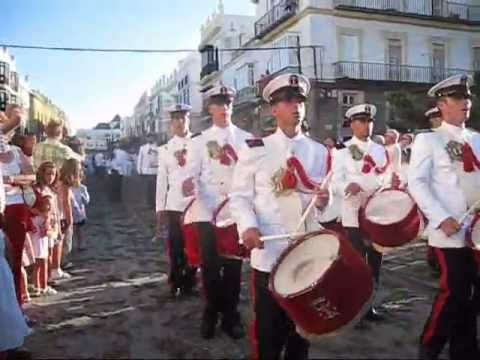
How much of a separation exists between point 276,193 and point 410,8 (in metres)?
20.7

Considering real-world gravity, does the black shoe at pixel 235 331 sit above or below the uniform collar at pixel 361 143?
below

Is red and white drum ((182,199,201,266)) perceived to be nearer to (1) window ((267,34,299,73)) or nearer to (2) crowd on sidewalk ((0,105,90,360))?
(2) crowd on sidewalk ((0,105,90,360))

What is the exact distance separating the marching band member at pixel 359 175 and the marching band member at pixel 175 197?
1.39 m

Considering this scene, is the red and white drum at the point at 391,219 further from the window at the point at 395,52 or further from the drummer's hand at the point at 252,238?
the window at the point at 395,52

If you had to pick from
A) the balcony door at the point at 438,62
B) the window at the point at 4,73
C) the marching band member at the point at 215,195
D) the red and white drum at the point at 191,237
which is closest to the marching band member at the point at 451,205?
the marching band member at the point at 215,195

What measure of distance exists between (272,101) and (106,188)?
14764mm

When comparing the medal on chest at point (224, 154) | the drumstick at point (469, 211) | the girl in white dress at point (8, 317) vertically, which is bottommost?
the girl in white dress at point (8, 317)

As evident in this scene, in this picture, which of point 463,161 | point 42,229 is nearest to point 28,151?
point 42,229

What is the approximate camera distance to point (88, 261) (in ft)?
22.5

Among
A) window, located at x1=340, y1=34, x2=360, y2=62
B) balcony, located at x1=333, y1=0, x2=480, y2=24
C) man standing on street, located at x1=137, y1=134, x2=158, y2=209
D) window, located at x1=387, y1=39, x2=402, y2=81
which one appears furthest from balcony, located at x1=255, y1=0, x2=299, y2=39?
man standing on street, located at x1=137, y1=134, x2=158, y2=209

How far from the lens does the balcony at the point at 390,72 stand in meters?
20.3

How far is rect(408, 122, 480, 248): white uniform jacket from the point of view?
296 centimetres

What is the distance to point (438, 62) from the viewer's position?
21672mm

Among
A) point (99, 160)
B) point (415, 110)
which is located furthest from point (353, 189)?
point (99, 160)
